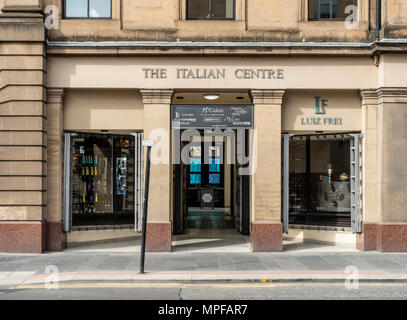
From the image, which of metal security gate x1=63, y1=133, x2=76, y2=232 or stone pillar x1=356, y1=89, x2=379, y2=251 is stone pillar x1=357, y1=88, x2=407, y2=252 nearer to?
stone pillar x1=356, y1=89, x2=379, y2=251

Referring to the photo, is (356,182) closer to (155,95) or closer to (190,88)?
(190,88)

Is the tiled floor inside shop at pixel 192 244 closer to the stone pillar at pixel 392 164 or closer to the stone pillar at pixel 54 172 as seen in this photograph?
the stone pillar at pixel 54 172

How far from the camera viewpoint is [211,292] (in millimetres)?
7914

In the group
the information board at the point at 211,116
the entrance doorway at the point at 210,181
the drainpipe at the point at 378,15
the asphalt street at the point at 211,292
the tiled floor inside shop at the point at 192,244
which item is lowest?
the asphalt street at the point at 211,292

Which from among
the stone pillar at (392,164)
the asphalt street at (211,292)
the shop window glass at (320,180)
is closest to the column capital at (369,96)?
the stone pillar at (392,164)

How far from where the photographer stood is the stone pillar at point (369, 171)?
11.7 m

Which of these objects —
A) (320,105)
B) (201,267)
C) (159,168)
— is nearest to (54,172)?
(159,168)

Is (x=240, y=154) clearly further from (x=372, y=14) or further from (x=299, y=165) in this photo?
(x=372, y=14)

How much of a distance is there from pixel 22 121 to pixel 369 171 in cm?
946

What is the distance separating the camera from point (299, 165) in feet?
42.4

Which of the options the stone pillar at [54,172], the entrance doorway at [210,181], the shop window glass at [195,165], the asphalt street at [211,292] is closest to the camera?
Result: the asphalt street at [211,292]

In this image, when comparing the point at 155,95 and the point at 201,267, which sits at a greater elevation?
the point at 155,95

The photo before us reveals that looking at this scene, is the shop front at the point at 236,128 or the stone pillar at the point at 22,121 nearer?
the stone pillar at the point at 22,121

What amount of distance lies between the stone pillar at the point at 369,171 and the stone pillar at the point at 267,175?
233 cm
